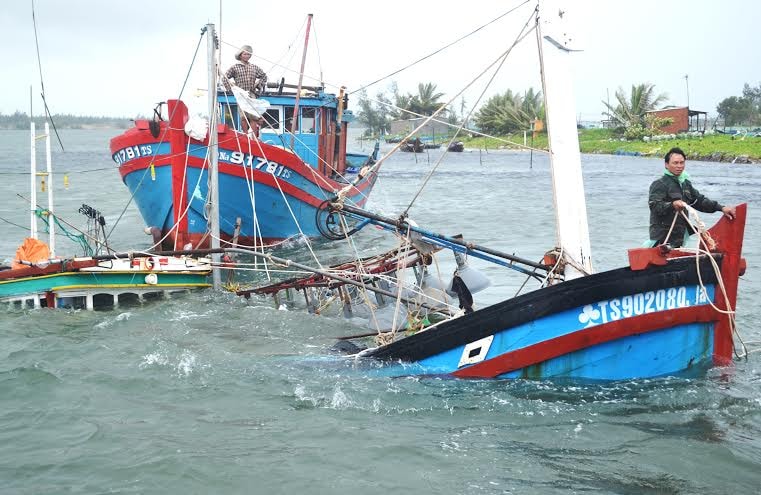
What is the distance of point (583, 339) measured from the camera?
711 centimetres

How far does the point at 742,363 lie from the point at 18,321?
878 cm

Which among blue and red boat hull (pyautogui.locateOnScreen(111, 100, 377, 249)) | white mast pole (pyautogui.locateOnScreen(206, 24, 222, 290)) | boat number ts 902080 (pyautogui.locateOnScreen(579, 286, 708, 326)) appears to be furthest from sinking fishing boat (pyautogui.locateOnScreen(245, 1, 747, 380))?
blue and red boat hull (pyautogui.locateOnScreen(111, 100, 377, 249))

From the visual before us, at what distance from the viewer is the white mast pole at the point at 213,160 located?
12.4 metres

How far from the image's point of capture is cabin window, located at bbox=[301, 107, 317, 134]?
20.3 metres

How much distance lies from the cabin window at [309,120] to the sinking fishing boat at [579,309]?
13.4 meters

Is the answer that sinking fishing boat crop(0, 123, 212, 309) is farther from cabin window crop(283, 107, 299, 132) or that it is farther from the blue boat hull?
cabin window crop(283, 107, 299, 132)

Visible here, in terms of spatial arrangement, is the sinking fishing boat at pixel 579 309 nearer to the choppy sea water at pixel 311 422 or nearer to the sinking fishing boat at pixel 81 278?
the choppy sea water at pixel 311 422

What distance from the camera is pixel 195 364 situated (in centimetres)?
877

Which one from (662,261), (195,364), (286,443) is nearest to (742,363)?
(662,261)

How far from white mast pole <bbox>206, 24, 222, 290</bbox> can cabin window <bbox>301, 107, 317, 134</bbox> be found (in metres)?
7.29

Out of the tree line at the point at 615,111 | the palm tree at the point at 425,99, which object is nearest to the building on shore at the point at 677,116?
the tree line at the point at 615,111

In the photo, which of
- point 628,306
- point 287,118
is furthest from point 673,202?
point 287,118

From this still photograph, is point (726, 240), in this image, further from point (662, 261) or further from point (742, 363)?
point (742, 363)

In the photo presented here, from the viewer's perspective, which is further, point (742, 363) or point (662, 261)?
point (742, 363)
